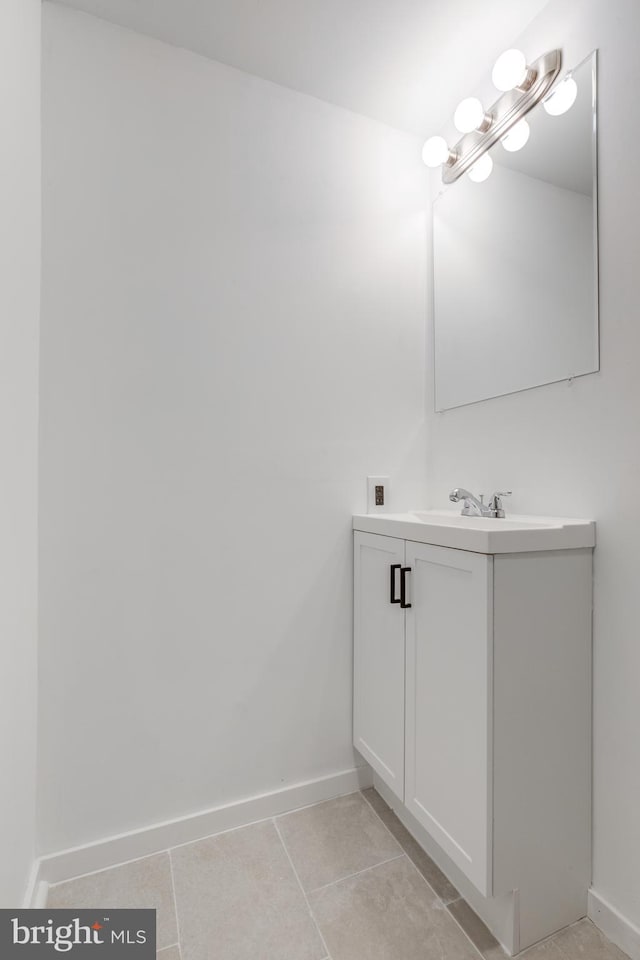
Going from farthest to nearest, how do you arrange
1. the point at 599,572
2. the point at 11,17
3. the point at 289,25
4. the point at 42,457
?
1. the point at 289,25
2. the point at 42,457
3. the point at 599,572
4. the point at 11,17

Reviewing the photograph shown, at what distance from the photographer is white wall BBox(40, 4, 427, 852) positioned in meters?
1.24

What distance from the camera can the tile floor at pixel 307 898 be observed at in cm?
102

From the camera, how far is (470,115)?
141 cm

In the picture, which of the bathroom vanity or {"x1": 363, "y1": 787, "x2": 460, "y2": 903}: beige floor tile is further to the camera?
{"x1": 363, "y1": 787, "x2": 460, "y2": 903}: beige floor tile

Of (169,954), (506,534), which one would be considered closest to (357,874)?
(169,954)

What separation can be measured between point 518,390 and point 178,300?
1.03 meters

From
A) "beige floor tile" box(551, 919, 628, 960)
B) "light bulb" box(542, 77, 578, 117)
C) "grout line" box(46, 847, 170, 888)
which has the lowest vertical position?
"grout line" box(46, 847, 170, 888)

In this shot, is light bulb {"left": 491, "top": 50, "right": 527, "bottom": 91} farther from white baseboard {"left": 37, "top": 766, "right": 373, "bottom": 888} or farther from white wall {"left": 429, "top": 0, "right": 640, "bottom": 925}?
white baseboard {"left": 37, "top": 766, "right": 373, "bottom": 888}

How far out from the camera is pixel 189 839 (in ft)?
4.41

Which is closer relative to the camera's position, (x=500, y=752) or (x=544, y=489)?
(x=500, y=752)

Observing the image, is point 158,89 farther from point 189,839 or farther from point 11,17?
point 189,839

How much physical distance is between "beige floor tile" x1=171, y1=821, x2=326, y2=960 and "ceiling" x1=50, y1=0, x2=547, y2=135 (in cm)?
233

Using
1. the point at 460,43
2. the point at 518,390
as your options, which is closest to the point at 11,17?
the point at 460,43

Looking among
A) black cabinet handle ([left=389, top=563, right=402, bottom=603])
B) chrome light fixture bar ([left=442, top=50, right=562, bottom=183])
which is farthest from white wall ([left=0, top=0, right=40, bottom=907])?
chrome light fixture bar ([left=442, top=50, right=562, bottom=183])
